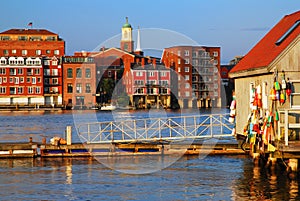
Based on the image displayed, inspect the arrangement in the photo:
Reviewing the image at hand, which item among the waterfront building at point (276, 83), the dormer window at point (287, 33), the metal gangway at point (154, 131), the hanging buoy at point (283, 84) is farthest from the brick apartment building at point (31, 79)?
the hanging buoy at point (283, 84)

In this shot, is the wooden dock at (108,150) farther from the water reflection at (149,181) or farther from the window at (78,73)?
the window at (78,73)

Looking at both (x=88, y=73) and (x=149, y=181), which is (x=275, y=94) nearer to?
(x=149, y=181)

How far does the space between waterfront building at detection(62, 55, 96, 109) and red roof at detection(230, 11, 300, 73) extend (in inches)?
4524

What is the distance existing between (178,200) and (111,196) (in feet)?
8.89

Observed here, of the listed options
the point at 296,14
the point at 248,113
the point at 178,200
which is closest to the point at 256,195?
the point at 178,200

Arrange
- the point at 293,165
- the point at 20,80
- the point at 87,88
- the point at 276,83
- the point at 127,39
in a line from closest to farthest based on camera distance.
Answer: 1. the point at 276,83
2. the point at 293,165
3. the point at 20,80
4. the point at 87,88
5. the point at 127,39

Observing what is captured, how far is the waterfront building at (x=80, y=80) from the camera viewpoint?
150m

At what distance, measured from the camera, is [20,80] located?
479 ft

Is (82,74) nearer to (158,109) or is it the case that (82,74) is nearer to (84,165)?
(158,109)

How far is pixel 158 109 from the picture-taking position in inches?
6639

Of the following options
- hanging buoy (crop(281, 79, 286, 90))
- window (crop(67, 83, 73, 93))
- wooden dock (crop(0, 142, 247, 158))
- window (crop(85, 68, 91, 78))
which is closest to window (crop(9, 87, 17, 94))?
window (crop(67, 83, 73, 93))

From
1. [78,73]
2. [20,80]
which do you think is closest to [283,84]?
[20,80]

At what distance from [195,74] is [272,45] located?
132141 mm

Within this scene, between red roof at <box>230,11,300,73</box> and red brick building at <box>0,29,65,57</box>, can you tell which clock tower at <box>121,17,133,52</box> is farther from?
red roof at <box>230,11,300,73</box>
